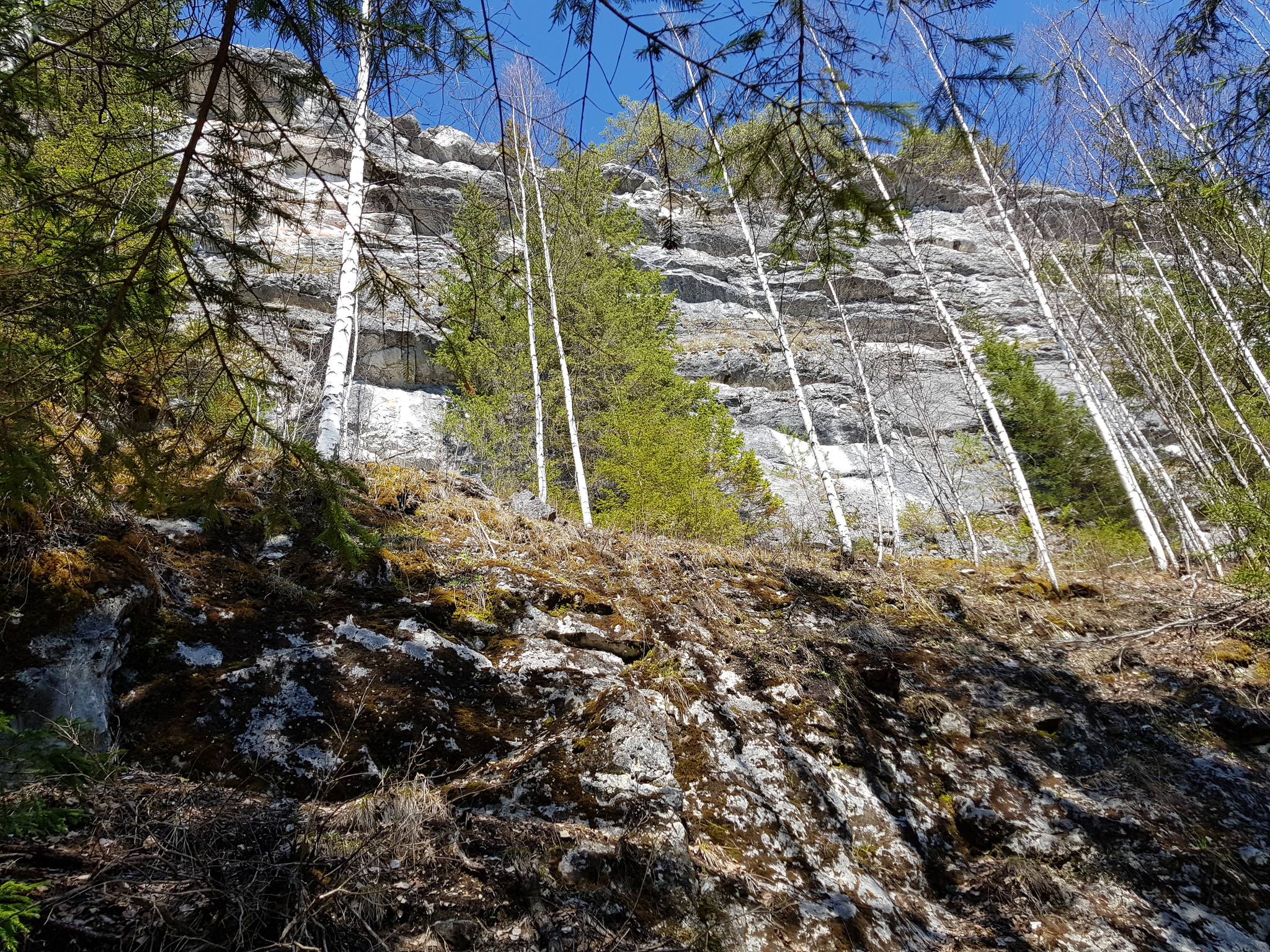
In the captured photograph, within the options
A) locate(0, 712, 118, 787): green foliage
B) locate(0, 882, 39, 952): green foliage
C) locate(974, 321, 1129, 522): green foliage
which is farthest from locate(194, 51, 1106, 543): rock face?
locate(0, 882, 39, 952): green foliage

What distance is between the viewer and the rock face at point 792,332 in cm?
1502

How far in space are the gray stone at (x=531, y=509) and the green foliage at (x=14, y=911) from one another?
5066 millimetres

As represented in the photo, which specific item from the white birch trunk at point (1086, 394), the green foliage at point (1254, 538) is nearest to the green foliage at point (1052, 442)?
the white birch trunk at point (1086, 394)

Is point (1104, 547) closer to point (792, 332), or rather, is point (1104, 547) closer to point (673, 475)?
point (673, 475)

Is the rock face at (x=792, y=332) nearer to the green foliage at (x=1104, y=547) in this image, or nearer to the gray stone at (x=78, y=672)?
the green foliage at (x=1104, y=547)

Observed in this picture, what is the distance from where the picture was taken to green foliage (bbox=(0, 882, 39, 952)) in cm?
112

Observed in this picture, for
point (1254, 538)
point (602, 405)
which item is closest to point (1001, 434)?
point (1254, 538)

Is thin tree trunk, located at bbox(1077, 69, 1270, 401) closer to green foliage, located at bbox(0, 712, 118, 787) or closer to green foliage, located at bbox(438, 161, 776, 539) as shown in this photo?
green foliage, located at bbox(438, 161, 776, 539)

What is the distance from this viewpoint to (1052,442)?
1906 centimetres

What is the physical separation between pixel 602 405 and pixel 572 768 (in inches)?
512

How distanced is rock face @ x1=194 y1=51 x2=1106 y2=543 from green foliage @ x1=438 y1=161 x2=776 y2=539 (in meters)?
1.47

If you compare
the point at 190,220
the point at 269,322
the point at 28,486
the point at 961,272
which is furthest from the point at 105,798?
the point at 961,272

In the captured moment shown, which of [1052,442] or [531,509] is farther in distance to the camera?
[1052,442]

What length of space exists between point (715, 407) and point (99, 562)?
13.8 metres
